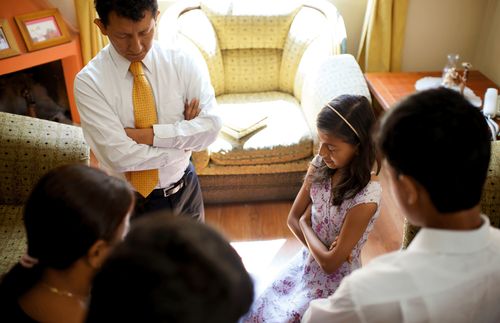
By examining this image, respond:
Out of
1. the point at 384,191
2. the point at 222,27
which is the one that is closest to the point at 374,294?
the point at 384,191

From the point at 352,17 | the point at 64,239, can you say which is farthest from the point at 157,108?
the point at 352,17

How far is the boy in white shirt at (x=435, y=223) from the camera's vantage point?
85 cm

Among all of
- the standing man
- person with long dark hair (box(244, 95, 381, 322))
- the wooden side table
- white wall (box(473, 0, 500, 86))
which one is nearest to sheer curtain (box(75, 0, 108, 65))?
the standing man

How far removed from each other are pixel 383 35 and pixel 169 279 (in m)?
3.03

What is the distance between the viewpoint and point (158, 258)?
1.88 feet

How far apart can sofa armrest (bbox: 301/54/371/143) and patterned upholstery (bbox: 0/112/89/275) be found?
1.26 meters

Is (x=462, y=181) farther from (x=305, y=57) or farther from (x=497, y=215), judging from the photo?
(x=305, y=57)

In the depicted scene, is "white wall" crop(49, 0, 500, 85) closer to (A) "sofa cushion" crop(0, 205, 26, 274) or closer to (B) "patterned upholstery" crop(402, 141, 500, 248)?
(B) "patterned upholstery" crop(402, 141, 500, 248)

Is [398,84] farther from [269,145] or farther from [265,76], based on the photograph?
[269,145]

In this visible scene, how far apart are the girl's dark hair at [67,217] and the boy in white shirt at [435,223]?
20.0 inches

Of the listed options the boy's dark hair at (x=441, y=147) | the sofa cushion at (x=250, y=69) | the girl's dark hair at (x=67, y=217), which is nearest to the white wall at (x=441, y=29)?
the sofa cushion at (x=250, y=69)

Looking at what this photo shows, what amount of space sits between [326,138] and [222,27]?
1708mm

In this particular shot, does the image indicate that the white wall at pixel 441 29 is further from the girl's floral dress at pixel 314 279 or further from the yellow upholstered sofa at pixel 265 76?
the girl's floral dress at pixel 314 279

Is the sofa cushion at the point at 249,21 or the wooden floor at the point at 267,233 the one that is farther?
the sofa cushion at the point at 249,21
